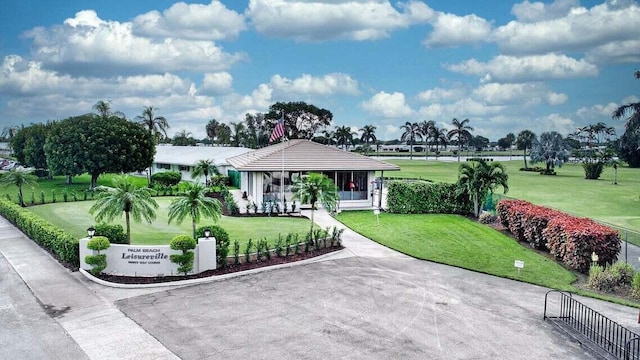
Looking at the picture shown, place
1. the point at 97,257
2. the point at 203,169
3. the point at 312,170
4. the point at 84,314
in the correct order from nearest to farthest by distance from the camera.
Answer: the point at 84,314
the point at 97,257
the point at 312,170
the point at 203,169

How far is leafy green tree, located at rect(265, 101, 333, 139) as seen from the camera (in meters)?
118

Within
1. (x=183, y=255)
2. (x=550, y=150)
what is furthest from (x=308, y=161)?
(x=550, y=150)

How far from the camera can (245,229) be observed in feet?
98.7

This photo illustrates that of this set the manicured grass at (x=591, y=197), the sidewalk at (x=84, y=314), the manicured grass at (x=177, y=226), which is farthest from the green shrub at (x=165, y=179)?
the manicured grass at (x=591, y=197)

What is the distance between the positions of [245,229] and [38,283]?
1216cm

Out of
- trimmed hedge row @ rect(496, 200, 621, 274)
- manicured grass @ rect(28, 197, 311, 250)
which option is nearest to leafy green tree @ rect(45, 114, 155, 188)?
manicured grass @ rect(28, 197, 311, 250)

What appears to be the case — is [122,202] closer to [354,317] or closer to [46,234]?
[46,234]

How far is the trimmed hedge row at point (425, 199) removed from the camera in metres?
37.1

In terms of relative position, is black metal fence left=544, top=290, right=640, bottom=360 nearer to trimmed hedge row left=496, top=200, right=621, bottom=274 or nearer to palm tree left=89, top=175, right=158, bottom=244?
trimmed hedge row left=496, top=200, right=621, bottom=274

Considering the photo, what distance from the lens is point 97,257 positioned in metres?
20.1

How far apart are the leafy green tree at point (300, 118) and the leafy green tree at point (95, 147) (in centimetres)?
6317

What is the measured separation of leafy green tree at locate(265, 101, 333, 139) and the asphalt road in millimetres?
96036

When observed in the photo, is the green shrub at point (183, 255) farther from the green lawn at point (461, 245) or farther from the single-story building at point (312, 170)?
the single-story building at point (312, 170)

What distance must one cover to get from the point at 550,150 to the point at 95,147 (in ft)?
229
